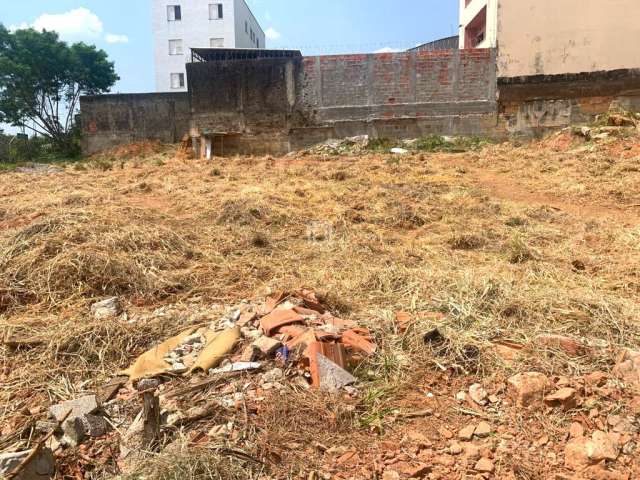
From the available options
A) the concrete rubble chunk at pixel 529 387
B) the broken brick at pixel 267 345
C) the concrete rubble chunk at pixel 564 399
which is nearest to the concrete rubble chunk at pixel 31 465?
the broken brick at pixel 267 345

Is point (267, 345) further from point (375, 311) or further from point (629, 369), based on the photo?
point (629, 369)

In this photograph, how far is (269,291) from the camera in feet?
11.0

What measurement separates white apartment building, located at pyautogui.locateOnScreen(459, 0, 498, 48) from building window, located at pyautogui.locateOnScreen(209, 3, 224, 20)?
59.1ft

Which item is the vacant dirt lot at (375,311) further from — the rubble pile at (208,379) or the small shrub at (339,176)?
the small shrub at (339,176)

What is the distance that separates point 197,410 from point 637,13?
16941 millimetres

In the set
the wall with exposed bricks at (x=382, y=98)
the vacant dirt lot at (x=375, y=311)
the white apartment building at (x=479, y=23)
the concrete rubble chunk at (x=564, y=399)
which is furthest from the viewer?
the white apartment building at (x=479, y=23)

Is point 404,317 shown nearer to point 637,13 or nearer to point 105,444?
A: point 105,444

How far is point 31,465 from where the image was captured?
5.47ft

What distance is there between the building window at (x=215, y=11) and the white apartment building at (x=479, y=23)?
18020 millimetres

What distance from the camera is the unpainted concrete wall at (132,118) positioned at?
1655 centimetres

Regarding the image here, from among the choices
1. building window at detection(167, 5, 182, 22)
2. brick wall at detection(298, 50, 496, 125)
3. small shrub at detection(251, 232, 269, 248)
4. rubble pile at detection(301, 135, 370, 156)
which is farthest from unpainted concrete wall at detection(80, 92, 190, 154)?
building window at detection(167, 5, 182, 22)

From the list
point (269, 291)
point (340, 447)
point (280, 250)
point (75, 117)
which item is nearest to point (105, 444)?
point (340, 447)

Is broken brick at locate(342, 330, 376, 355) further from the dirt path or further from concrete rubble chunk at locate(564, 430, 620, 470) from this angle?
the dirt path

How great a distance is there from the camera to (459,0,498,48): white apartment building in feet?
46.6
